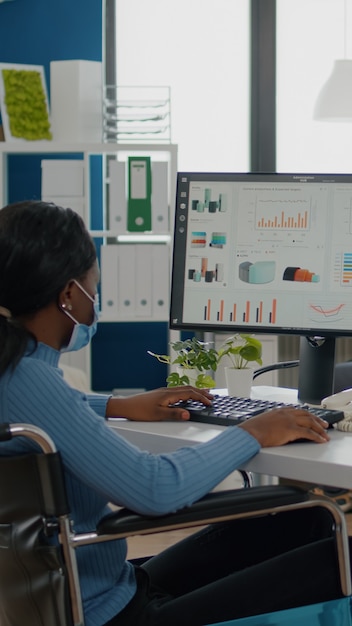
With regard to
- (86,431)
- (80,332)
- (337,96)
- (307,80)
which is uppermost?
(307,80)

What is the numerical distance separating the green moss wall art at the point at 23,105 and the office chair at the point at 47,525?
3.07 meters

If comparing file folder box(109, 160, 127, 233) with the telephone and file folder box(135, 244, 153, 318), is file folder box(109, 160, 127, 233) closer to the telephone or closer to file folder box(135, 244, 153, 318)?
file folder box(135, 244, 153, 318)

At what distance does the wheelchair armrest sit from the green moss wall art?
3051 mm

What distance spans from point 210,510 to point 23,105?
316 centimetres

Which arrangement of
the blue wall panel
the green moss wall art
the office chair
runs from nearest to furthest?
1. the office chair
2. the green moss wall art
3. the blue wall panel

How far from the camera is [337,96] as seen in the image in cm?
378

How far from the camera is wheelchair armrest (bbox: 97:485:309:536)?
4.03 ft

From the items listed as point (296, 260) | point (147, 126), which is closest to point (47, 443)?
point (296, 260)

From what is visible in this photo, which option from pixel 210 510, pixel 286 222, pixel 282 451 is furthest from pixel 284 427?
pixel 286 222

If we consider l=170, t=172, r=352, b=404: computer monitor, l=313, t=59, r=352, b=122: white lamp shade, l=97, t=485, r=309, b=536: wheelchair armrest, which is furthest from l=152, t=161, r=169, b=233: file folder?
l=97, t=485, r=309, b=536: wheelchair armrest

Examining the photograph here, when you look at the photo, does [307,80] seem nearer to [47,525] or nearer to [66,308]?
[66,308]

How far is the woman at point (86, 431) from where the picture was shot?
A: 4.01ft

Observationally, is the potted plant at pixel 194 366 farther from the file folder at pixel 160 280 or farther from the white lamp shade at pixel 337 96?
the white lamp shade at pixel 337 96

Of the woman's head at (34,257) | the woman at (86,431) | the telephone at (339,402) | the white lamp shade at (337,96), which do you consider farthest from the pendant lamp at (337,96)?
the woman's head at (34,257)
